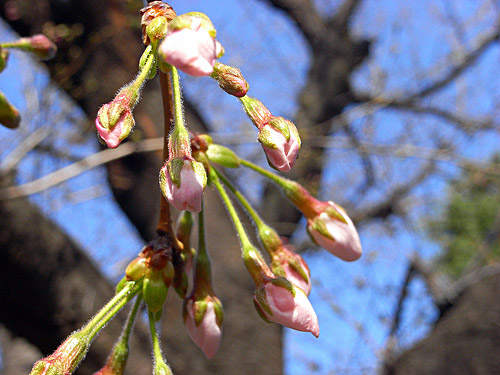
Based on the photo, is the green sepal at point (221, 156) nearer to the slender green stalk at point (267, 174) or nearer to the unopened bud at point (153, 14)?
the slender green stalk at point (267, 174)

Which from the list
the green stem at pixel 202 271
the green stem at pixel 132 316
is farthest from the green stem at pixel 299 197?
the green stem at pixel 132 316

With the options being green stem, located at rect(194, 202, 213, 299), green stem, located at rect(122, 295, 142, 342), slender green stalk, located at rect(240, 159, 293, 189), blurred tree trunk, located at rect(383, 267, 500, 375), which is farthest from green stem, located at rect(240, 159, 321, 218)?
blurred tree trunk, located at rect(383, 267, 500, 375)

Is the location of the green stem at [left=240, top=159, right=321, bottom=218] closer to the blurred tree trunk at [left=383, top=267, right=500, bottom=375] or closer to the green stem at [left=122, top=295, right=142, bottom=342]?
the green stem at [left=122, top=295, right=142, bottom=342]

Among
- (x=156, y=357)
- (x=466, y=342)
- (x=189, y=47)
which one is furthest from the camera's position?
(x=466, y=342)

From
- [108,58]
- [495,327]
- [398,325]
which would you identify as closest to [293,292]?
[495,327]

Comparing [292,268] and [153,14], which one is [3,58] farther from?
[292,268]

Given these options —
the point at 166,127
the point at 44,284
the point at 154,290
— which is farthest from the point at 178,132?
the point at 44,284
